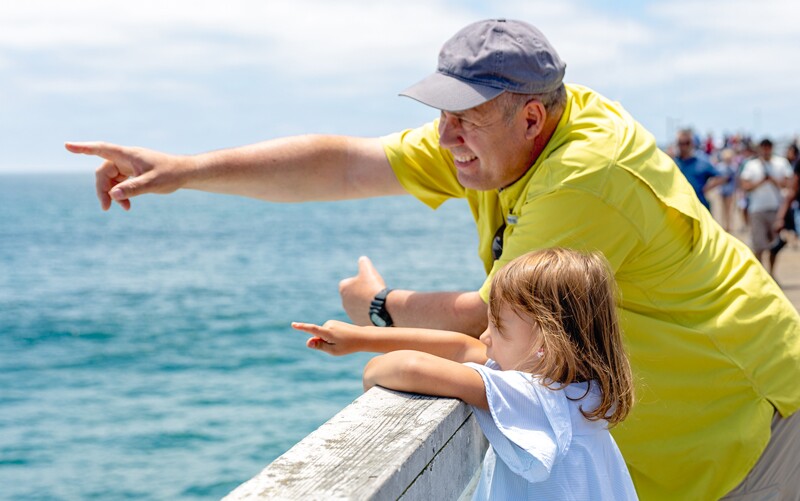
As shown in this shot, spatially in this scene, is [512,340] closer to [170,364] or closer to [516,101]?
[516,101]

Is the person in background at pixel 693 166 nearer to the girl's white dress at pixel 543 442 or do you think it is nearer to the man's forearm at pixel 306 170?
the man's forearm at pixel 306 170

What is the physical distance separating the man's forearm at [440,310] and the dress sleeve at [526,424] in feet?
1.51

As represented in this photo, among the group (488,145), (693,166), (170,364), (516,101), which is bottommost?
(170,364)

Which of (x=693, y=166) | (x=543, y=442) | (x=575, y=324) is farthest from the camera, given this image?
(x=693, y=166)

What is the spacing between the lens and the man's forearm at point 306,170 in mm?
2939

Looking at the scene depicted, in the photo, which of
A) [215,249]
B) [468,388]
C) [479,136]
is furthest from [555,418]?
[215,249]

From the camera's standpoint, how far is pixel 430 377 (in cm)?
194

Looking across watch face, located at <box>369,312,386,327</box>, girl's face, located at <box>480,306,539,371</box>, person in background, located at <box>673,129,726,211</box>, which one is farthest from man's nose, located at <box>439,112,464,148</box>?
person in background, located at <box>673,129,726,211</box>

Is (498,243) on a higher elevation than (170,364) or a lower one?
higher

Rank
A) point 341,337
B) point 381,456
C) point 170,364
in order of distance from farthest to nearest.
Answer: point 170,364
point 341,337
point 381,456

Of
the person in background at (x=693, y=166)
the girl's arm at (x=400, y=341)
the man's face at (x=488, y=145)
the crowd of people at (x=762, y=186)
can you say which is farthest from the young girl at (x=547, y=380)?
the person in background at (x=693, y=166)

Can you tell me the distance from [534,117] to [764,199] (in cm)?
1107

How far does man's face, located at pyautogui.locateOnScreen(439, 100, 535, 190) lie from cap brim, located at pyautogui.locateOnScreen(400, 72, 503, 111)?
0.16ft

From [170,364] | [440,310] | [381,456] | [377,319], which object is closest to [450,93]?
[440,310]
